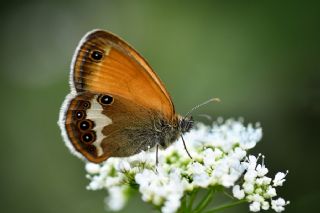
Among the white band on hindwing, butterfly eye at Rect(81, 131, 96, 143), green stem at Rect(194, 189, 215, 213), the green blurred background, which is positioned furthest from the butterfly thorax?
the green blurred background

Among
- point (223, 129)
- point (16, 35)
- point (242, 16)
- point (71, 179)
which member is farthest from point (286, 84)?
point (16, 35)

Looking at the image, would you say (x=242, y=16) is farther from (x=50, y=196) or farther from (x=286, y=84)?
(x=50, y=196)

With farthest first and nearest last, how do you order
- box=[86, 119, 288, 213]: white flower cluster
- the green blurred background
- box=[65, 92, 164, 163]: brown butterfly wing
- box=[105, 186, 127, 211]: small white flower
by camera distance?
the green blurred background
box=[105, 186, 127, 211]: small white flower
box=[65, 92, 164, 163]: brown butterfly wing
box=[86, 119, 288, 213]: white flower cluster

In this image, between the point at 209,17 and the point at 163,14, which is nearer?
the point at 209,17

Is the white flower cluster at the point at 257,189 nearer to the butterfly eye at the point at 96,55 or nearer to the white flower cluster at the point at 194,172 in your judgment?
the white flower cluster at the point at 194,172

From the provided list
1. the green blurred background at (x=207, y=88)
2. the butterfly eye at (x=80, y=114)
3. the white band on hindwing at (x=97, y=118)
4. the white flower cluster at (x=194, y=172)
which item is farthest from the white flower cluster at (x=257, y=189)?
the green blurred background at (x=207, y=88)

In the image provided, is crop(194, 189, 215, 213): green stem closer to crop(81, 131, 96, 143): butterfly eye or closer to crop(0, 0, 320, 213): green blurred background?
crop(81, 131, 96, 143): butterfly eye
